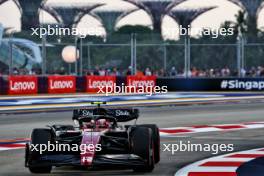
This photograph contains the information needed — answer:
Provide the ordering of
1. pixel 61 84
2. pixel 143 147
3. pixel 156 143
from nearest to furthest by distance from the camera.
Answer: pixel 143 147, pixel 156 143, pixel 61 84

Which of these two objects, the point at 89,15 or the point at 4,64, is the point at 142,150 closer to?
the point at 4,64

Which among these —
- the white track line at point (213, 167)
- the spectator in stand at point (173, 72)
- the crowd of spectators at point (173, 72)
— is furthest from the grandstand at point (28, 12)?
the white track line at point (213, 167)

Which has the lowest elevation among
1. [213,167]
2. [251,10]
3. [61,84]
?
[213,167]

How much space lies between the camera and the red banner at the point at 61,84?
32.8m

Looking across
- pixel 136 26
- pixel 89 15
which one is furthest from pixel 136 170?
pixel 136 26

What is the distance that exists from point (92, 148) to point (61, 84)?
23126 mm

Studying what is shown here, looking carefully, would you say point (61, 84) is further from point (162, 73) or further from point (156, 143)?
point (156, 143)

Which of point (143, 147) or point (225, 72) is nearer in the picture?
point (143, 147)

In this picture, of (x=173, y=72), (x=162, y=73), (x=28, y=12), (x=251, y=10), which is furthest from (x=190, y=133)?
(x=251, y=10)

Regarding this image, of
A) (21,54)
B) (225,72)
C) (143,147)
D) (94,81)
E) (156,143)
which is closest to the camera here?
(143,147)

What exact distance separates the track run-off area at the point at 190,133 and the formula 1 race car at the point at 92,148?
0.88 ft

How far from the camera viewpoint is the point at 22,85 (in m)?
31.9

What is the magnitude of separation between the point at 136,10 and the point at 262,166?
67143 mm

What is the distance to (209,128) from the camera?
57.8ft
